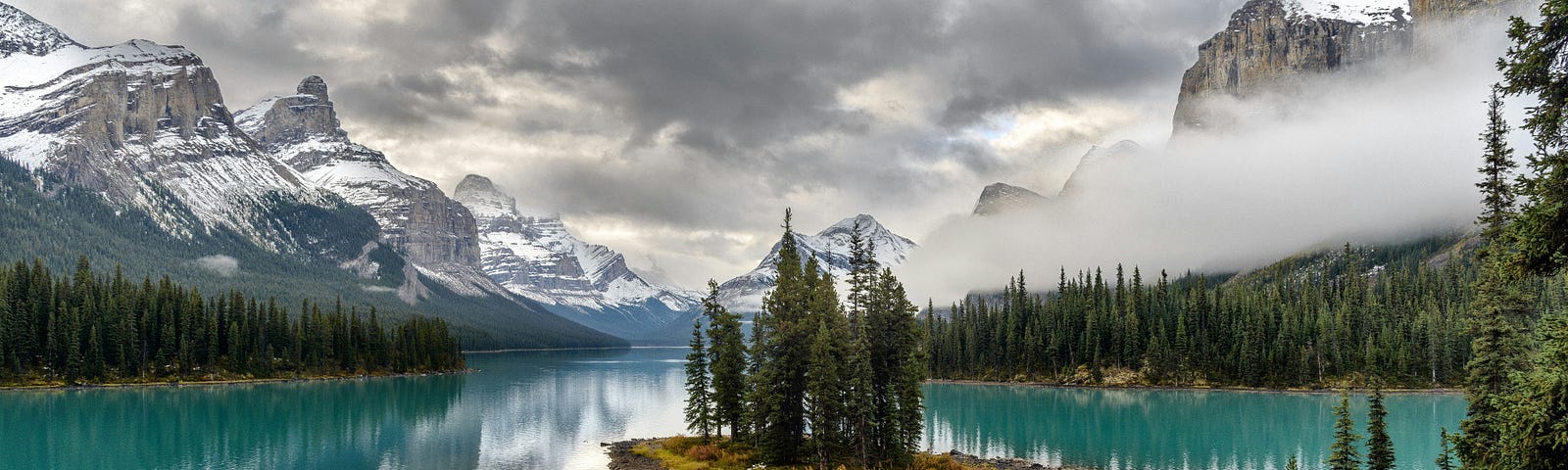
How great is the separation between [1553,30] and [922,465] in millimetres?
48278

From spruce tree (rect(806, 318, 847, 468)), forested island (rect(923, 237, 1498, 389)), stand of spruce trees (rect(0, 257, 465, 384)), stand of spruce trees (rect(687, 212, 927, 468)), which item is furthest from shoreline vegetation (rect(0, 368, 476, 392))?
spruce tree (rect(806, 318, 847, 468))

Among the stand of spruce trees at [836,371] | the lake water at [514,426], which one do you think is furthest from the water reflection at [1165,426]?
the stand of spruce trees at [836,371]

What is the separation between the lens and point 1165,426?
3954 inches

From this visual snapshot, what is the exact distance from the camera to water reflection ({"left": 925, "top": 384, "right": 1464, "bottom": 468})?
252 feet

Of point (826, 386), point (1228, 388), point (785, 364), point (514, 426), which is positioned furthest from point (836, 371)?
point (1228, 388)

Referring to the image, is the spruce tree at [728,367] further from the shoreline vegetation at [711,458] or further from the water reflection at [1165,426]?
the water reflection at [1165,426]

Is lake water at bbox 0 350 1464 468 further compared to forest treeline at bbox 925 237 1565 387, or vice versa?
forest treeline at bbox 925 237 1565 387

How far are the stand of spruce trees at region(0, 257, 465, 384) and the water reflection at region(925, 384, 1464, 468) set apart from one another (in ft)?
384

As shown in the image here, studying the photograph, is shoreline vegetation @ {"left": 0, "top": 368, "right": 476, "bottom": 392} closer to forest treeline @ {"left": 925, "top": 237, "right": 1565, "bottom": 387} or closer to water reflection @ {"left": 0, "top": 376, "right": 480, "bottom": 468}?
water reflection @ {"left": 0, "top": 376, "right": 480, "bottom": 468}

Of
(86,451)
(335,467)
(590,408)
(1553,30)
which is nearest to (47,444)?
(86,451)

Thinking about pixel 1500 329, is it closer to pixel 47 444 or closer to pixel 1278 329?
pixel 47 444

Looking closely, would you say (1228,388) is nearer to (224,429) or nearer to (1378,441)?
(1378,441)

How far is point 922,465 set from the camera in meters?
60.8

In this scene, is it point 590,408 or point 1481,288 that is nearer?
point 1481,288
